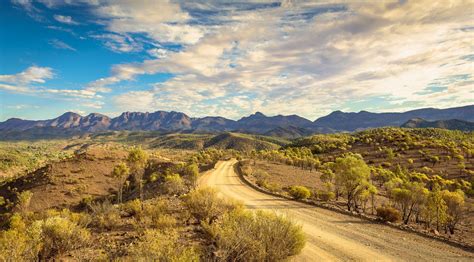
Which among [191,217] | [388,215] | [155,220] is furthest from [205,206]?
[388,215]

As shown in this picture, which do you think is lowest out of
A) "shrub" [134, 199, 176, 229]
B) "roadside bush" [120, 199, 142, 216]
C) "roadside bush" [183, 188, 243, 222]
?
"roadside bush" [120, 199, 142, 216]

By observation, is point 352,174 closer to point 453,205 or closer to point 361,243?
point 453,205

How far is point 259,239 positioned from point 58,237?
7.75 m

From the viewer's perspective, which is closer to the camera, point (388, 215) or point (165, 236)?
point (165, 236)

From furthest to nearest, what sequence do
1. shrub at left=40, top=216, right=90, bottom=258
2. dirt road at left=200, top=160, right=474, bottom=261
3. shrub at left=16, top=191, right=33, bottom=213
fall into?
shrub at left=16, top=191, right=33, bottom=213
dirt road at left=200, top=160, right=474, bottom=261
shrub at left=40, top=216, right=90, bottom=258

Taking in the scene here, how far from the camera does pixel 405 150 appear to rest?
87.9 metres

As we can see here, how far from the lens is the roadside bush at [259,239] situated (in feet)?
27.9

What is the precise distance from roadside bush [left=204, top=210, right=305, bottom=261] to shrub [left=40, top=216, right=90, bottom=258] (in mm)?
5525

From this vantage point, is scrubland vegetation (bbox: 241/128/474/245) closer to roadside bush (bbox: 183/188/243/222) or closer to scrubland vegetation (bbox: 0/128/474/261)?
scrubland vegetation (bbox: 0/128/474/261)

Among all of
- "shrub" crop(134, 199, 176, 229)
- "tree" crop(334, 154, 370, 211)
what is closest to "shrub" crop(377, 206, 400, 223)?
"tree" crop(334, 154, 370, 211)

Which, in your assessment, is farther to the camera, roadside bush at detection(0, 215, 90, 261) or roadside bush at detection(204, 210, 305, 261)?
roadside bush at detection(0, 215, 90, 261)

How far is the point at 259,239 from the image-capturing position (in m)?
9.16

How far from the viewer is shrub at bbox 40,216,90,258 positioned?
34.3 feet

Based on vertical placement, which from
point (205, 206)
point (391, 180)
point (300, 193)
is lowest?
point (391, 180)
